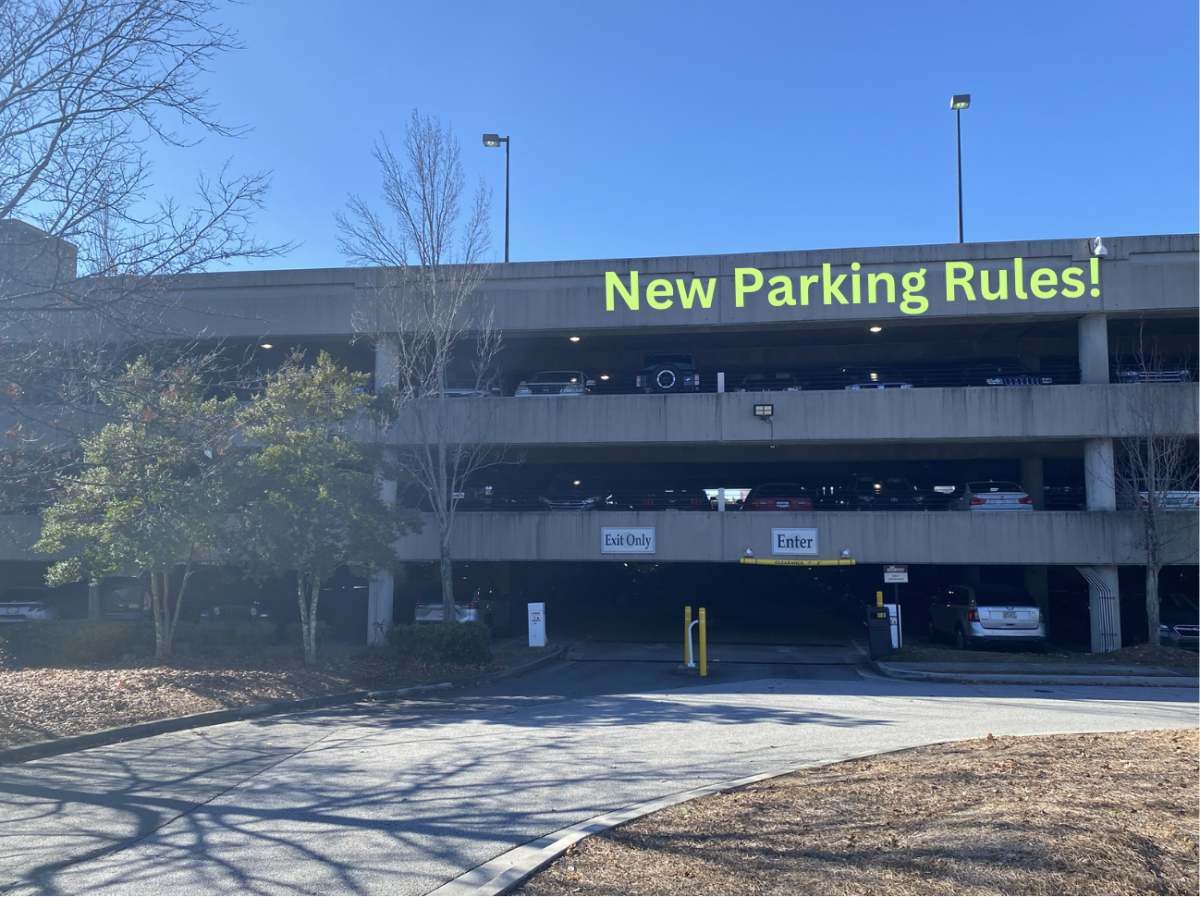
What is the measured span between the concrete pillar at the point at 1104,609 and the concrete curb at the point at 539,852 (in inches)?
705

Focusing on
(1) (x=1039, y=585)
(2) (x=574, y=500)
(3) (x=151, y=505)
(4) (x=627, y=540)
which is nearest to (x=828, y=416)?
(4) (x=627, y=540)

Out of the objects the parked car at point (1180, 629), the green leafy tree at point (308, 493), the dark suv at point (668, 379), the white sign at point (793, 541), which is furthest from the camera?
the dark suv at point (668, 379)

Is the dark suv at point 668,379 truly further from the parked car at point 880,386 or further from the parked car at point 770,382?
the parked car at point 880,386

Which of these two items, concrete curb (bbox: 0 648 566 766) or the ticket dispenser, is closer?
concrete curb (bbox: 0 648 566 766)

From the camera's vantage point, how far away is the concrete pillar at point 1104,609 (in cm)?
2166

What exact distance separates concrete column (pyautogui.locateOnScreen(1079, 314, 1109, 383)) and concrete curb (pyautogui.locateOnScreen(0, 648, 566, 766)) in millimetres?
16205

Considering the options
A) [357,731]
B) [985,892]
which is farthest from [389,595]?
[985,892]

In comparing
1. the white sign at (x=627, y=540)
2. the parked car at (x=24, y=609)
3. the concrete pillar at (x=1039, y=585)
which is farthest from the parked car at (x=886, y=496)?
the parked car at (x=24, y=609)

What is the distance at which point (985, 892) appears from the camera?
14.6ft

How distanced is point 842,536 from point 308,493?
44.2 feet

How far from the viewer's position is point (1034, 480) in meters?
25.7

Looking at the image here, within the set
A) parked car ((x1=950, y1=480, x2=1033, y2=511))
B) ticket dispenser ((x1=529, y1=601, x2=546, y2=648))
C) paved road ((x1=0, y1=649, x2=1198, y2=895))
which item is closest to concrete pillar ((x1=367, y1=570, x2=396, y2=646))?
ticket dispenser ((x1=529, y1=601, x2=546, y2=648))

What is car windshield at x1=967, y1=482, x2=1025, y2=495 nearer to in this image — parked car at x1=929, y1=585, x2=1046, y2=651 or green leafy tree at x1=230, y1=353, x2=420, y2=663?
parked car at x1=929, y1=585, x2=1046, y2=651

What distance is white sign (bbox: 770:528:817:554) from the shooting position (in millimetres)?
22734
